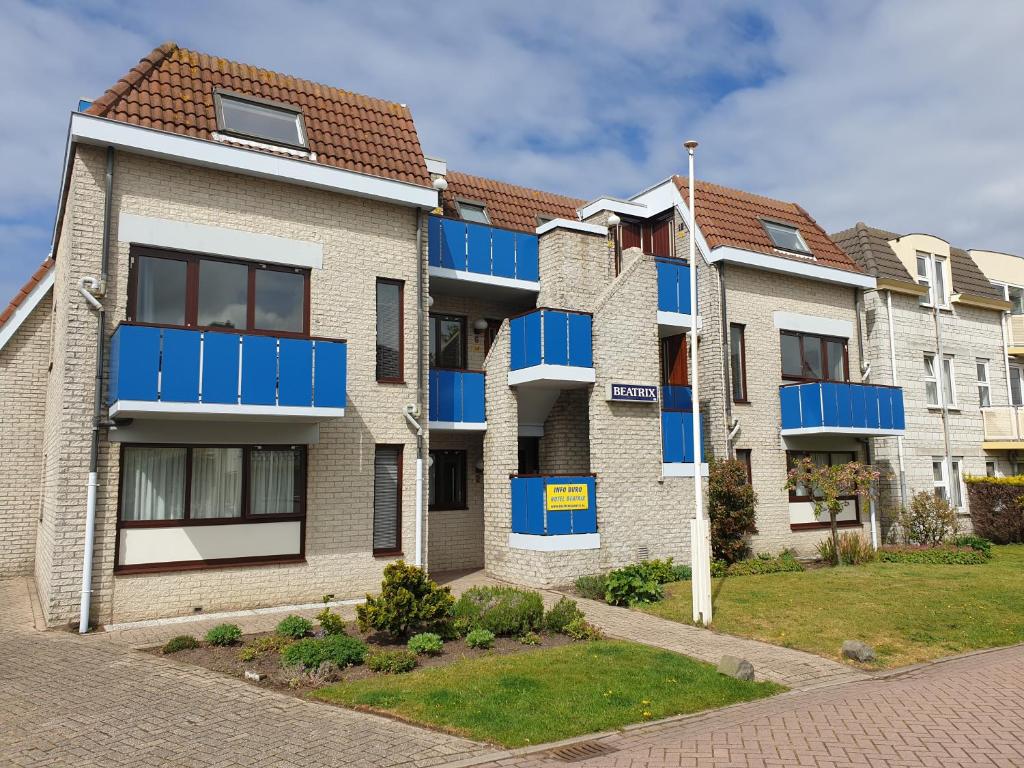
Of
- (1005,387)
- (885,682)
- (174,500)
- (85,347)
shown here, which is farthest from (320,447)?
(1005,387)

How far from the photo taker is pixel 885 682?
9.48 metres

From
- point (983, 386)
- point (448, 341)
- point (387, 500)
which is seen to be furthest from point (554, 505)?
point (983, 386)

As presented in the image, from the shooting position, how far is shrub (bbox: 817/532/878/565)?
18.8 meters

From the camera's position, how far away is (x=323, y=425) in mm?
14125

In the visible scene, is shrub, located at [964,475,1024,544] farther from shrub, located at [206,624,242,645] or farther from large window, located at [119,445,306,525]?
shrub, located at [206,624,242,645]

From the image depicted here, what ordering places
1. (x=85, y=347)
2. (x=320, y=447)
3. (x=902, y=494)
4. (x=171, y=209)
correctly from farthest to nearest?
1. (x=902, y=494)
2. (x=320, y=447)
3. (x=171, y=209)
4. (x=85, y=347)

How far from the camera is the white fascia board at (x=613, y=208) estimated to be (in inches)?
851

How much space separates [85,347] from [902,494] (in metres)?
21.3

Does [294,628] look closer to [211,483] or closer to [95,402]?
[211,483]

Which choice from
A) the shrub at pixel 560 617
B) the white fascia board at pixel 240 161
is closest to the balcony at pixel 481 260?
the white fascia board at pixel 240 161

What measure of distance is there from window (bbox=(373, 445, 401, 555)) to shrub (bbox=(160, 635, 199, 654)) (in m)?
4.45

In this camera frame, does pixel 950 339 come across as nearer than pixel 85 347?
No

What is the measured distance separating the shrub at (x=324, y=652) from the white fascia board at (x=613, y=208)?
48.3ft

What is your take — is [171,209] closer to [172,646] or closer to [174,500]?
[174,500]
